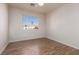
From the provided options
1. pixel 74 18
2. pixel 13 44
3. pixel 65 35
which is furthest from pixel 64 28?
pixel 13 44

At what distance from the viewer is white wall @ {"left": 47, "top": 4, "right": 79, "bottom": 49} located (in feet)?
6.89

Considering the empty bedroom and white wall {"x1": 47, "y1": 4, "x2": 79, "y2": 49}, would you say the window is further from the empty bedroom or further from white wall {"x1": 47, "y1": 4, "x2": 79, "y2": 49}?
white wall {"x1": 47, "y1": 4, "x2": 79, "y2": 49}

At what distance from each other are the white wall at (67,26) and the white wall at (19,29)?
322 mm

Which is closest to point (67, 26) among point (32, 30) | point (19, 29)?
point (32, 30)

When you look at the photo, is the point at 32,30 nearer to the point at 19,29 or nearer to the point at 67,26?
the point at 19,29

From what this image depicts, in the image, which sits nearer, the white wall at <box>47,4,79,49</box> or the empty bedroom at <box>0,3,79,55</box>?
the empty bedroom at <box>0,3,79,55</box>

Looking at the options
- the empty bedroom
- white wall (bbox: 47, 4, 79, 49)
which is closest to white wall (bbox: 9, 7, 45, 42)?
the empty bedroom

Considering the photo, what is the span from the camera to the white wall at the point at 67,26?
210 centimetres

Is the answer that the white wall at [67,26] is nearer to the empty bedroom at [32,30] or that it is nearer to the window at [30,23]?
the empty bedroom at [32,30]

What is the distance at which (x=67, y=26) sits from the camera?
7.47ft

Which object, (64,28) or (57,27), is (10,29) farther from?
(64,28)

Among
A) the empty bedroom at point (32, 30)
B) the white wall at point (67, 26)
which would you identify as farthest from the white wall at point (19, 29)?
the white wall at point (67, 26)

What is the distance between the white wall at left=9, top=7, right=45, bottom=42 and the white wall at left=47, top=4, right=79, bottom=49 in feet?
1.05
